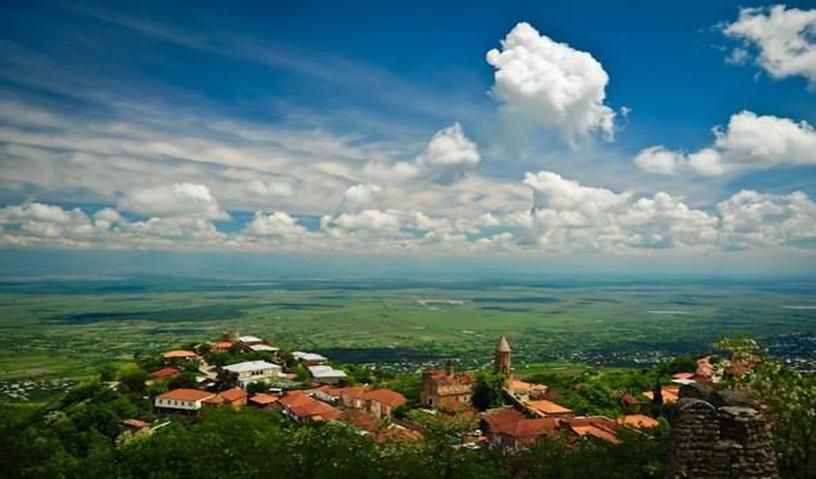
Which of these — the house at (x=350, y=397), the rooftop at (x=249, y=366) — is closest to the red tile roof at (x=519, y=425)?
the house at (x=350, y=397)

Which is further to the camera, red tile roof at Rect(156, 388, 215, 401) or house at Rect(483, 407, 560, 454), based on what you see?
red tile roof at Rect(156, 388, 215, 401)

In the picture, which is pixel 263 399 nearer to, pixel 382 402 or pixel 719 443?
pixel 382 402

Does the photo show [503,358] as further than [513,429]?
Yes

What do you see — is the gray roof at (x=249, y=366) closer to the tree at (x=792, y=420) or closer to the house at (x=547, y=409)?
the house at (x=547, y=409)

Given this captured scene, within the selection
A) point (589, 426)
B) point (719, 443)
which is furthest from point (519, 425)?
point (719, 443)

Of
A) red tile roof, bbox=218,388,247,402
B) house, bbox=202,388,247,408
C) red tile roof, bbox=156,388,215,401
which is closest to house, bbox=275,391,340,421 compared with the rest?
house, bbox=202,388,247,408

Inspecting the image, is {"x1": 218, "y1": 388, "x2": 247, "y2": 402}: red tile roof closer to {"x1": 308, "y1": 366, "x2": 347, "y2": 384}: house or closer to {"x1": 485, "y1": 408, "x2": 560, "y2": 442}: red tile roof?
{"x1": 308, "y1": 366, "x2": 347, "y2": 384}: house

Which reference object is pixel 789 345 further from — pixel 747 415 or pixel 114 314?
pixel 114 314
